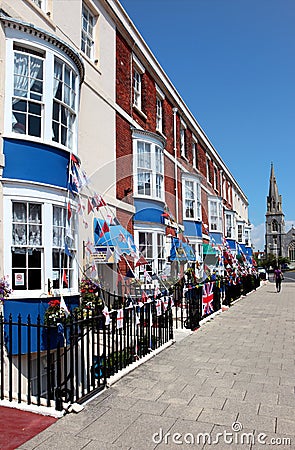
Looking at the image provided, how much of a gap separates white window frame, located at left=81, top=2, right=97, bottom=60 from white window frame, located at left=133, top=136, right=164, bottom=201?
361 centimetres

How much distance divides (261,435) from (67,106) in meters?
7.58

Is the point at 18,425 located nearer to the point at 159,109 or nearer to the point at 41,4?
the point at 41,4

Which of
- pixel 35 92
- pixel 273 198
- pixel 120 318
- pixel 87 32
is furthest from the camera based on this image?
pixel 273 198

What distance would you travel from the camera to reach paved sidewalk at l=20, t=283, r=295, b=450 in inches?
179

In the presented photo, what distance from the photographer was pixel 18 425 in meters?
4.89

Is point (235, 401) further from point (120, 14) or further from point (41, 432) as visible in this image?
point (120, 14)

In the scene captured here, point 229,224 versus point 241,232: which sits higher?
point 229,224

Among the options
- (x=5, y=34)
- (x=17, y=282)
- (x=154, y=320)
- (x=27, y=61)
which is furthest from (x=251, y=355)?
(x=5, y=34)

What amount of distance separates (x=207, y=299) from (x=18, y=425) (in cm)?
988

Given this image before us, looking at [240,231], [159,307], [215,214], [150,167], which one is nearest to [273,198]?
[240,231]

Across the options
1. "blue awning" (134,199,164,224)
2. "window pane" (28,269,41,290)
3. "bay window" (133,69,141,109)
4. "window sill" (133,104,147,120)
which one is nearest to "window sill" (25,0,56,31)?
"window sill" (133,104,147,120)

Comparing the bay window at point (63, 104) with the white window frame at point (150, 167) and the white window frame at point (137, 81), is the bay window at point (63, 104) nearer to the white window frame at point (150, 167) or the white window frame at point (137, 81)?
the white window frame at point (150, 167)

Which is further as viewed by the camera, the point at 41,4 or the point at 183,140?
the point at 183,140

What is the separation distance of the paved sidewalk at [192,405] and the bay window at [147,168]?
24.5 ft
